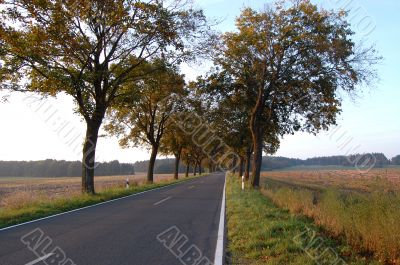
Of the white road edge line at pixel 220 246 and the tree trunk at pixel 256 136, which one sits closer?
the white road edge line at pixel 220 246

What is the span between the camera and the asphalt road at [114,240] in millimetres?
7430

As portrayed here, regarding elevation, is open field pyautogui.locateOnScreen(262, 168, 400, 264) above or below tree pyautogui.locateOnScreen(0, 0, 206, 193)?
below

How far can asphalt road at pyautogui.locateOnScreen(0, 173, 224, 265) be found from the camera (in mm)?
7430

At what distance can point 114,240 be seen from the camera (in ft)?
30.3

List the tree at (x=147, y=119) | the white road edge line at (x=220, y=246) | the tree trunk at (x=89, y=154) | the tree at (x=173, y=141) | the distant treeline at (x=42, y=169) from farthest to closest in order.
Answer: the distant treeline at (x=42, y=169)
the tree at (x=173, y=141)
the tree at (x=147, y=119)
the tree trunk at (x=89, y=154)
the white road edge line at (x=220, y=246)

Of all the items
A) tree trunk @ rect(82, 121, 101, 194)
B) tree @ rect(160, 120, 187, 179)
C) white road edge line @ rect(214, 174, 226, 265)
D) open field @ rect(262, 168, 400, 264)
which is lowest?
white road edge line @ rect(214, 174, 226, 265)

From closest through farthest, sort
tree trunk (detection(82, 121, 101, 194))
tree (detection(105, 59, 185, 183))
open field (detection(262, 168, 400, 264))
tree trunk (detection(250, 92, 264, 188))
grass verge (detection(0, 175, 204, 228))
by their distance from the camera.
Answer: open field (detection(262, 168, 400, 264))
grass verge (detection(0, 175, 204, 228))
tree trunk (detection(82, 121, 101, 194))
tree trunk (detection(250, 92, 264, 188))
tree (detection(105, 59, 185, 183))

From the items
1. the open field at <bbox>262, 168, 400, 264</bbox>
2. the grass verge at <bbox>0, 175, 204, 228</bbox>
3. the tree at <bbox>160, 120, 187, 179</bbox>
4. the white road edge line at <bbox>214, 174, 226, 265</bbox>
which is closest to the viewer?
the open field at <bbox>262, 168, 400, 264</bbox>

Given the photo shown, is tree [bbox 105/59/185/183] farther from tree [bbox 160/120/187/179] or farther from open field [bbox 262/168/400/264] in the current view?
open field [bbox 262/168/400/264]

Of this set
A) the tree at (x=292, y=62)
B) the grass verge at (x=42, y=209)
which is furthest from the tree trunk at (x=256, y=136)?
the grass verge at (x=42, y=209)

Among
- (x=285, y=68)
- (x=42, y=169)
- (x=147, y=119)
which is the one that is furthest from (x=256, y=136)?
(x=42, y=169)

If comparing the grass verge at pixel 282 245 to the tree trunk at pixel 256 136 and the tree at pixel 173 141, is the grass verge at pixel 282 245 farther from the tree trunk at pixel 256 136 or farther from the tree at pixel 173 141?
the tree at pixel 173 141

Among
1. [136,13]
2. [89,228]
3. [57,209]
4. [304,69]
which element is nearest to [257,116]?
[304,69]

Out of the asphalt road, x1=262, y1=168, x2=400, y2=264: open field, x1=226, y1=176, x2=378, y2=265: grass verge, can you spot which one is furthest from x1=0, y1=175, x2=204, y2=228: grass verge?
x1=262, y1=168, x2=400, y2=264: open field
